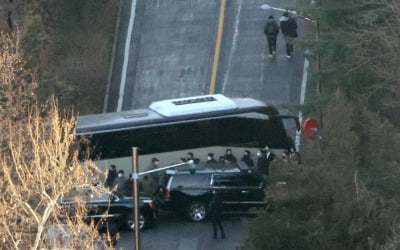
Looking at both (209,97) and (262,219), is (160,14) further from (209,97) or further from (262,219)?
(262,219)

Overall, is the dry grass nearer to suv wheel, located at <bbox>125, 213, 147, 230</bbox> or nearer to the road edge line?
the road edge line

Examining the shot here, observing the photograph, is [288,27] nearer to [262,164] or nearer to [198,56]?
[198,56]

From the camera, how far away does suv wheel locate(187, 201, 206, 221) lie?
31.5 meters

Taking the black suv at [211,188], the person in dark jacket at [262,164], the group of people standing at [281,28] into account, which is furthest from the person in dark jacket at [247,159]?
the group of people standing at [281,28]

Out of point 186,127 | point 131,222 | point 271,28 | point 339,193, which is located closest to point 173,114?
point 186,127

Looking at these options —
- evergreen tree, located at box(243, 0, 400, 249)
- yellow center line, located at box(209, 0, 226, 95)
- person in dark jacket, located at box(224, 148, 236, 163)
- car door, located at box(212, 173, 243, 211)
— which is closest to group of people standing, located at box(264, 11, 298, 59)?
yellow center line, located at box(209, 0, 226, 95)

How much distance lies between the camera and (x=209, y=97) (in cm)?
3538

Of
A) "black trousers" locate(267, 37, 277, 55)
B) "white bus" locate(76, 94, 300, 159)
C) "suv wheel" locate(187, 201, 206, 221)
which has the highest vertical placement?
"black trousers" locate(267, 37, 277, 55)

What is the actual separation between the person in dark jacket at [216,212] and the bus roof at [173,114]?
15.7 feet

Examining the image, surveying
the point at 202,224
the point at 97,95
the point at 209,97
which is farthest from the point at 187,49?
the point at 202,224

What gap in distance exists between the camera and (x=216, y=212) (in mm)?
29281

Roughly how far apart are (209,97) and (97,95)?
337 inches

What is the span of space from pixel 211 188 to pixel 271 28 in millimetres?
10377

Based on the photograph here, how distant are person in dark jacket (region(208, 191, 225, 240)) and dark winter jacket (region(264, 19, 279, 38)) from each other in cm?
1127
